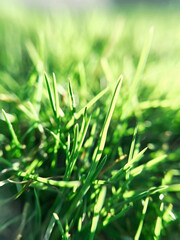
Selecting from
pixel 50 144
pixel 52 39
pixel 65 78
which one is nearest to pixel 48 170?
pixel 50 144

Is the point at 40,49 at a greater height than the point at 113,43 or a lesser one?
lesser

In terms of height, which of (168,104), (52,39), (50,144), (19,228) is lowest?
(19,228)

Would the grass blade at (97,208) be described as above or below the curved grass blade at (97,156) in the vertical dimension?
below

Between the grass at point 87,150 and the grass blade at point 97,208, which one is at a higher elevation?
the grass at point 87,150

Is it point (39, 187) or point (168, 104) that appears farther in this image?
point (168, 104)

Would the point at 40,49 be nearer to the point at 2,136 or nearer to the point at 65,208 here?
the point at 2,136

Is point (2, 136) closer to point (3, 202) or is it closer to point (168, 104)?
point (3, 202)

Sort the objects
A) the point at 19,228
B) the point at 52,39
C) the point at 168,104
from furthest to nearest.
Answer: the point at 52,39 → the point at 168,104 → the point at 19,228

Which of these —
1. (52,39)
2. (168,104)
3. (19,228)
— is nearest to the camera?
(19,228)
